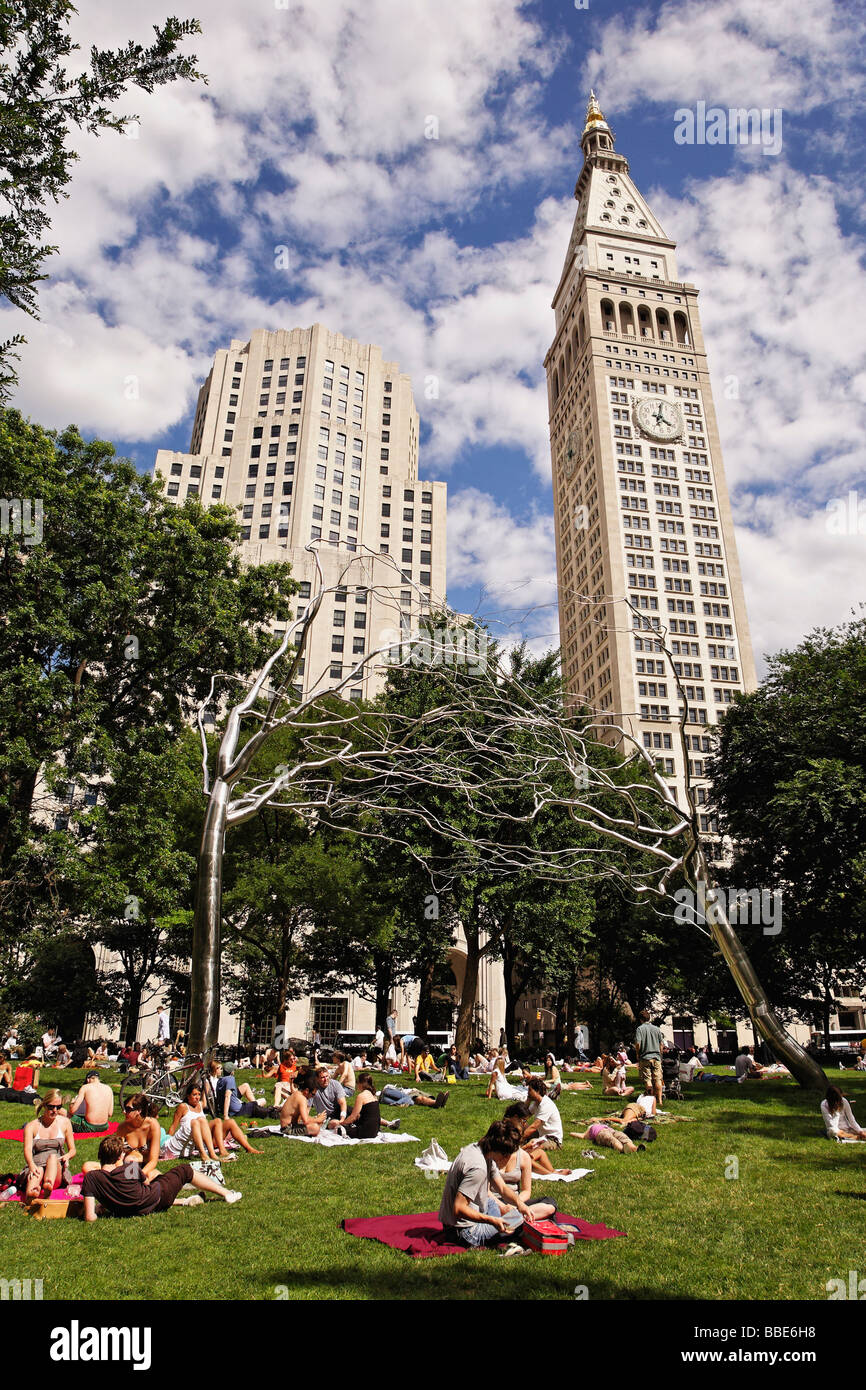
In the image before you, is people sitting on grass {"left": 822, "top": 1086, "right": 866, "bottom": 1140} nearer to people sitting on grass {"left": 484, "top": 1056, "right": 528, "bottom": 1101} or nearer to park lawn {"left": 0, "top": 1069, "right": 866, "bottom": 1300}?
park lawn {"left": 0, "top": 1069, "right": 866, "bottom": 1300}

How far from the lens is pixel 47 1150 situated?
1023cm

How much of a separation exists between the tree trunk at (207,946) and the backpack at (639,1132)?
8.00 m

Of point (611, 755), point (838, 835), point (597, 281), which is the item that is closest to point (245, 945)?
point (611, 755)

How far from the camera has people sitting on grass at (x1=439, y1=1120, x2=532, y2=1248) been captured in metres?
7.84

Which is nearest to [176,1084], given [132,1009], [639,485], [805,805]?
[805,805]

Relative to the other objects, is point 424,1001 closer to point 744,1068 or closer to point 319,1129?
point 744,1068

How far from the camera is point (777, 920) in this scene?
32.2 m

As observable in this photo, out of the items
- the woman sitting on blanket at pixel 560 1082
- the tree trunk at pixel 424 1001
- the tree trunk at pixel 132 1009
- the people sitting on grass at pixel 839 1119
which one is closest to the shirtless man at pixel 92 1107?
the woman sitting on blanket at pixel 560 1082

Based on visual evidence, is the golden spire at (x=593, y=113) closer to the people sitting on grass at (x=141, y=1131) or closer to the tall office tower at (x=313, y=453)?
the tall office tower at (x=313, y=453)

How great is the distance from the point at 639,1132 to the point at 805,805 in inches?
573

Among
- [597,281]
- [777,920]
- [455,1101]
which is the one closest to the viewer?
[455,1101]

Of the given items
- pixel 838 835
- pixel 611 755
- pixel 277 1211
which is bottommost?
pixel 277 1211
